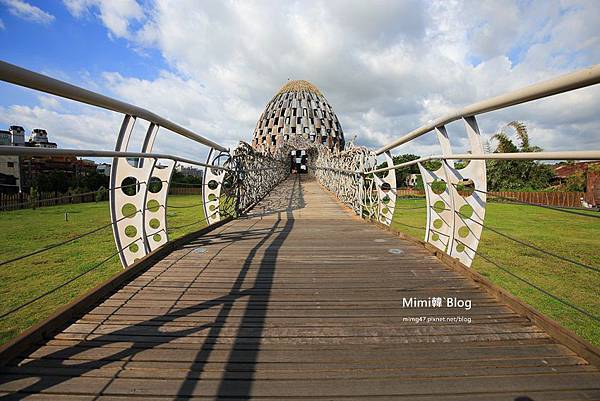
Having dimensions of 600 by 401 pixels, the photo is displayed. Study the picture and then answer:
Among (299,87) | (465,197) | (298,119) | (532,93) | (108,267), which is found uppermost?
(299,87)

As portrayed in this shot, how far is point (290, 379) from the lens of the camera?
1.29 m

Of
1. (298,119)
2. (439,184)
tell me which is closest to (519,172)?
(298,119)

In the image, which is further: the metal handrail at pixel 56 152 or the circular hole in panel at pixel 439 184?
the circular hole in panel at pixel 439 184

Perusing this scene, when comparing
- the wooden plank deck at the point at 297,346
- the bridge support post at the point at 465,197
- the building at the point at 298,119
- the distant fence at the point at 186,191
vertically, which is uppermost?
the building at the point at 298,119

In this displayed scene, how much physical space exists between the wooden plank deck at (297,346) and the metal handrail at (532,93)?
4.03 feet

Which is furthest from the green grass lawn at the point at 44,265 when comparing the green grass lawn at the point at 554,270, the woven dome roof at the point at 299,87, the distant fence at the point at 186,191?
the woven dome roof at the point at 299,87

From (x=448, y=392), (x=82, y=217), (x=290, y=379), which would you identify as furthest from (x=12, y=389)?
(x=82, y=217)

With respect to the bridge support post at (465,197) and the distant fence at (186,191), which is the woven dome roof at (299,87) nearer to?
the distant fence at (186,191)

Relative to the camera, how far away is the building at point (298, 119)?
27.0 m

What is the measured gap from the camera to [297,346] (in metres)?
1.51

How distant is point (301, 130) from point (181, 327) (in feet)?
86.2

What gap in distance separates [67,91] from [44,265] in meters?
5.39

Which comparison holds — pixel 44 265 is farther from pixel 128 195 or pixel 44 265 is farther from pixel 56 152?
pixel 56 152

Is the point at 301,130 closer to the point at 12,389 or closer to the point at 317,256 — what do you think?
the point at 317,256
